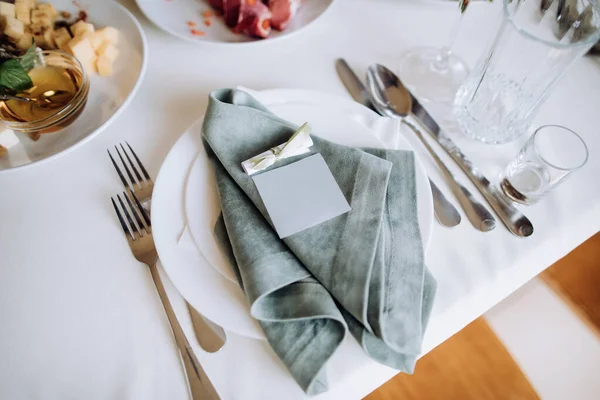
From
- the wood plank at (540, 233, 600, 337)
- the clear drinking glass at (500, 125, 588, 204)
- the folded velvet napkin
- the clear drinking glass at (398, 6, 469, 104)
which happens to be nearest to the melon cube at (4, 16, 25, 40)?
the folded velvet napkin

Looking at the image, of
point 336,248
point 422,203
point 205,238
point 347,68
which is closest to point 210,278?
point 205,238

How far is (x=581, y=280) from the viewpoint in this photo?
77cm

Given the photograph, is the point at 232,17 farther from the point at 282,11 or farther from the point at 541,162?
the point at 541,162

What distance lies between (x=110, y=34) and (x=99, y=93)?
0.11 m

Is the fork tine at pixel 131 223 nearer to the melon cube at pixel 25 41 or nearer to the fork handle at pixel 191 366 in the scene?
the fork handle at pixel 191 366

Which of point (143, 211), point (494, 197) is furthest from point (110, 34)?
point (494, 197)

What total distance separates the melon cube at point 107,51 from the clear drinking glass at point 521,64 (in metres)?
0.59

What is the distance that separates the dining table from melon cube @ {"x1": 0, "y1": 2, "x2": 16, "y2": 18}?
0.68ft

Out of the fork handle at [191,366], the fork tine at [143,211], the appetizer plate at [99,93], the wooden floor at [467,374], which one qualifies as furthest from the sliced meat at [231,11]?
the wooden floor at [467,374]

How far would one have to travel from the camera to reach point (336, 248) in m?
0.45

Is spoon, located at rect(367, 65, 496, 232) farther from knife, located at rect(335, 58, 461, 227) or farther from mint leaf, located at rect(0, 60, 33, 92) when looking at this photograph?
mint leaf, located at rect(0, 60, 33, 92)

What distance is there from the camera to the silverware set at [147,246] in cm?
45

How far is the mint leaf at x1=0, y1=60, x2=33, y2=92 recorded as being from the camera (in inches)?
23.4

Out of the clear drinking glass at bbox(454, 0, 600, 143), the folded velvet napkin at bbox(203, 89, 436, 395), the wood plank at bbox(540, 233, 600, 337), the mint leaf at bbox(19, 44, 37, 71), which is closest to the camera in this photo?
the folded velvet napkin at bbox(203, 89, 436, 395)
